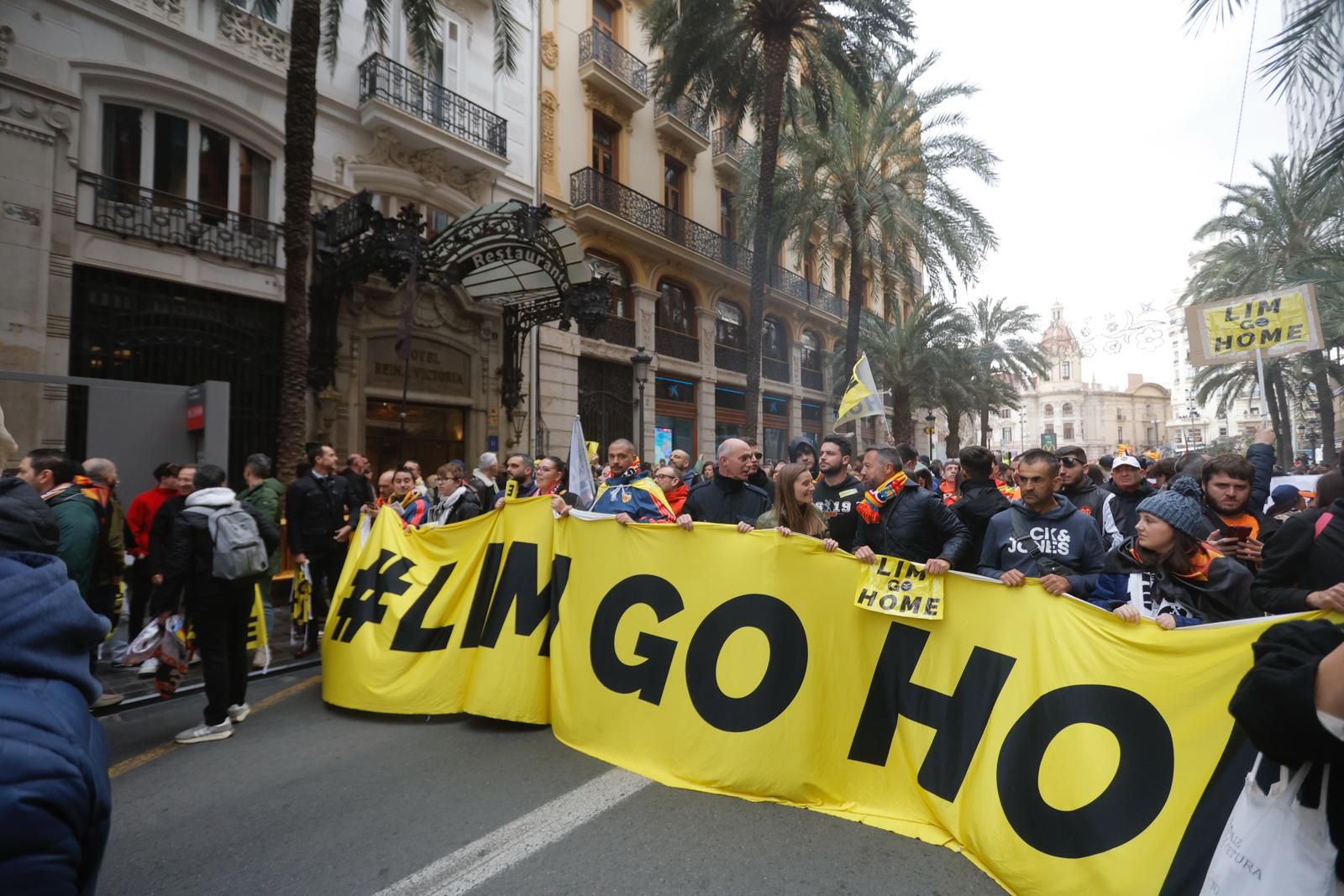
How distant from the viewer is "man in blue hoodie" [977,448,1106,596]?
3682mm

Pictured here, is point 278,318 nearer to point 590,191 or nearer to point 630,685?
point 590,191

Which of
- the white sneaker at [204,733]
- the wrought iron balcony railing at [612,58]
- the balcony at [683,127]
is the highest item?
the wrought iron balcony railing at [612,58]

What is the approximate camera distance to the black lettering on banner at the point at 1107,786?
2450 millimetres

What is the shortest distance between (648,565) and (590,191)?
626 inches

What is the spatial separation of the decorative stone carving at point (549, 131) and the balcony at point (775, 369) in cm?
1065

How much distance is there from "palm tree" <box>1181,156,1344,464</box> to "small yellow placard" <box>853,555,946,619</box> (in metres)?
20.7

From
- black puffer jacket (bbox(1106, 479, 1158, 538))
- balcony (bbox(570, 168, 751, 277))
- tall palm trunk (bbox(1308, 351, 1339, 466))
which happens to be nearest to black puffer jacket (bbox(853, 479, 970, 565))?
black puffer jacket (bbox(1106, 479, 1158, 538))

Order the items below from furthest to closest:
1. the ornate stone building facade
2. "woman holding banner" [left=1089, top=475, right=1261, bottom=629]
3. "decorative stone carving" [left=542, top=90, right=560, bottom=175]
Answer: "decorative stone carving" [left=542, top=90, right=560, bottom=175]
the ornate stone building facade
"woman holding banner" [left=1089, top=475, right=1261, bottom=629]

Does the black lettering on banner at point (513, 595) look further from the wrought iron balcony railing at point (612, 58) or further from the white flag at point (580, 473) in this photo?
the wrought iron balcony railing at point (612, 58)

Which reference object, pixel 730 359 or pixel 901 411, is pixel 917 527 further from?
pixel 901 411

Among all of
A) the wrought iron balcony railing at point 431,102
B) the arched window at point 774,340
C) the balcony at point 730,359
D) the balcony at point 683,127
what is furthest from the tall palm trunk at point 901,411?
the wrought iron balcony railing at point 431,102

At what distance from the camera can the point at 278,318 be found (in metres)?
12.0

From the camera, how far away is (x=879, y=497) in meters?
4.41

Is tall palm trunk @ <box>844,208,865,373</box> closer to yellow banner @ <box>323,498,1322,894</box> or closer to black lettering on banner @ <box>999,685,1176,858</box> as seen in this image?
yellow banner @ <box>323,498,1322,894</box>
